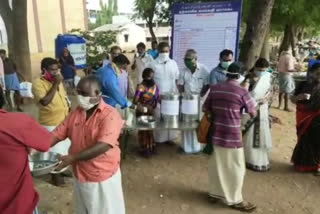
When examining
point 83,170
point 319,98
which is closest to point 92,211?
point 83,170

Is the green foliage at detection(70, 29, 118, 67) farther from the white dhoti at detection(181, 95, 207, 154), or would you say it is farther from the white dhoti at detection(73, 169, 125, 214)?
the white dhoti at detection(73, 169, 125, 214)

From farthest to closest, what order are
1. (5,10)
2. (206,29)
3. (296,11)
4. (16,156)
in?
1. (296,11)
2. (5,10)
3. (206,29)
4. (16,156)

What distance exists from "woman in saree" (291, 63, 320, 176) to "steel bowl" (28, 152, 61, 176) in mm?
3332

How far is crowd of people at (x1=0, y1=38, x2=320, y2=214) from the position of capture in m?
2.02

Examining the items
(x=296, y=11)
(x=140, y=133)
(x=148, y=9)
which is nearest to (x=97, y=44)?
(x=148, y=9)

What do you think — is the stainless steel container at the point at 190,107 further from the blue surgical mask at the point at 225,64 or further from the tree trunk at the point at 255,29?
the tree trunk at the point at 255,29

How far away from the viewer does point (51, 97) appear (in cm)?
404

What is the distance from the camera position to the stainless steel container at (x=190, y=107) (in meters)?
4.99

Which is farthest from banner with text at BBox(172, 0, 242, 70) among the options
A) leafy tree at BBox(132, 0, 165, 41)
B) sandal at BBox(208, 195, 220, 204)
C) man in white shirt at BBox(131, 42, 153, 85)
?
leafy tree at BBox(132, 0, 165, 41)

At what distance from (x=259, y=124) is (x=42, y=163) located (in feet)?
9.80

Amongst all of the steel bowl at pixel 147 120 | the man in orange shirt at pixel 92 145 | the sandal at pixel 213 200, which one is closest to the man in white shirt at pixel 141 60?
the steel bowl at pixel 147 120

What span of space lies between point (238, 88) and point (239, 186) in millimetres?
1166

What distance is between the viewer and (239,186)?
397 centimetres

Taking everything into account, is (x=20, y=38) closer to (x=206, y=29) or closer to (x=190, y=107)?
(x=206, y=29)
